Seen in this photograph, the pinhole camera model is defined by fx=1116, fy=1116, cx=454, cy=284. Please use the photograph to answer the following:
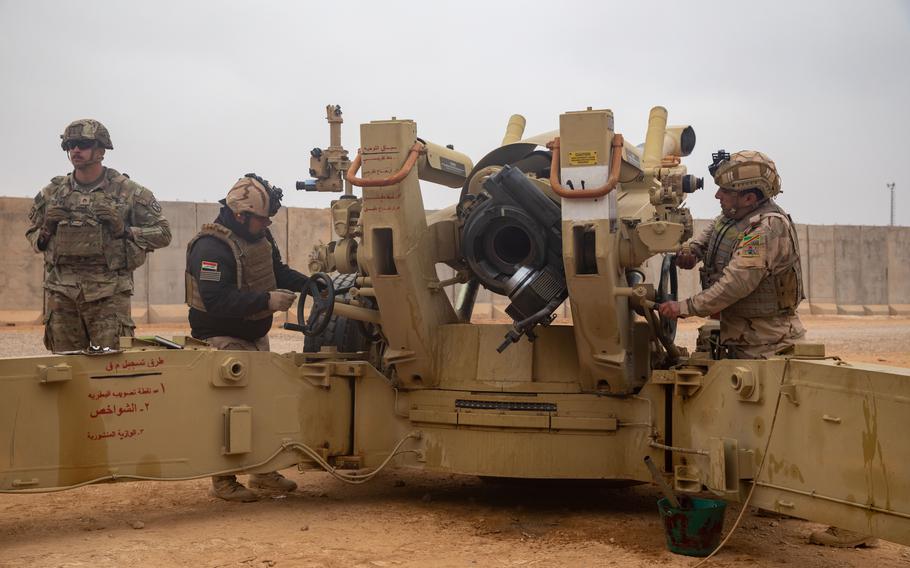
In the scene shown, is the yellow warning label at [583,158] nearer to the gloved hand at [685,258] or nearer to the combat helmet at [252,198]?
the gloved hand at [685,258]

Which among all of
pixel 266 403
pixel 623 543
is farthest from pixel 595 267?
pixel 266 403

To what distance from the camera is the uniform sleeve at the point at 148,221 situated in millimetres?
7367

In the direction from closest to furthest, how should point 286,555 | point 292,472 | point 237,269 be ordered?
point 286,555 < point 237,269 < point 292,472

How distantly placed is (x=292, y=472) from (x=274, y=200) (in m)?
1.91

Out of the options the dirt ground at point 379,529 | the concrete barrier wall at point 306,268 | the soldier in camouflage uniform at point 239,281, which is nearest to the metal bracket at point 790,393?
the dirt ground at point 379,529

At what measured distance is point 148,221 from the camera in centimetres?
748

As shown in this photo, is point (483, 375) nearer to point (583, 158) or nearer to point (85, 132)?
point (583, 158)

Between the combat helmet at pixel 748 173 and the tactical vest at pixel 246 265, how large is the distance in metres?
2.83

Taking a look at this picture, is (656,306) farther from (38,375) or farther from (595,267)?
(38,375)

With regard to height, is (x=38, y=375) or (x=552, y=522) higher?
(x=38, y=375)

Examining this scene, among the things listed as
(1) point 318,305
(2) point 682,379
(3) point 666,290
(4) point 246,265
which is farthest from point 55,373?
(3) point 666,290

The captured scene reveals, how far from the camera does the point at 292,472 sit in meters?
7.66

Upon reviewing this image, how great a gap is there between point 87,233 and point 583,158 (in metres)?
3.41

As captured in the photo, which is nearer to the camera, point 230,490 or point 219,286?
point 230,490
